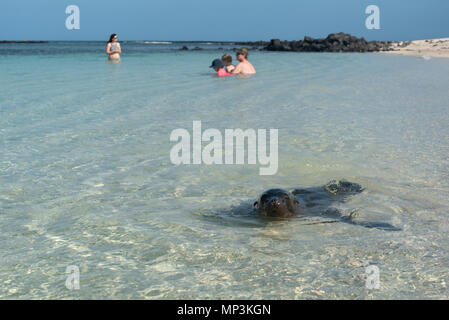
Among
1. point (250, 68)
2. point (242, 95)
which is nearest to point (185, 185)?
point (242, 95)

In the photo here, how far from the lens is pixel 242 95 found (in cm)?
1444

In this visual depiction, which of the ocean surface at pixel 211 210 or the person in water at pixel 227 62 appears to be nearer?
the ocean surface at pixel 211 210

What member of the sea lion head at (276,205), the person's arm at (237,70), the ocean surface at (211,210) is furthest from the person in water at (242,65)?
the sea lion head at (276,205)

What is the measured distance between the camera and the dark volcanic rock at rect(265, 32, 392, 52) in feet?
187

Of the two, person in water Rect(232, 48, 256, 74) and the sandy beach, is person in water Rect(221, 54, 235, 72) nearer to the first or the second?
person in water Rect(232, 48, 256, 74)

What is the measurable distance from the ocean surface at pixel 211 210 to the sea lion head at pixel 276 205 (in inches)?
4.7

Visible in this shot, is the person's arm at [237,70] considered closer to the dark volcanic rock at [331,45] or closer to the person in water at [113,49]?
the person in water at [113,49]

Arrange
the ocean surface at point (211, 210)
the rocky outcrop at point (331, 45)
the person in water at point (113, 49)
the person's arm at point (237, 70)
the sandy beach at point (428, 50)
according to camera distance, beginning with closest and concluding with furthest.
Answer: the ocean surface at point (211, 210) < the person's arm at point (237, 70) < the person in water at point (113, 49) < the sandy beach at point (428, 50) < the rocky outcrop at point (331, 45)

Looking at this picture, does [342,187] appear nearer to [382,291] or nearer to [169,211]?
[169,211]

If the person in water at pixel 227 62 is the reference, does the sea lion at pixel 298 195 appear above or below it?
below

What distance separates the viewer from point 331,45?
194 ft

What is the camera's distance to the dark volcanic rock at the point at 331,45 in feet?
187

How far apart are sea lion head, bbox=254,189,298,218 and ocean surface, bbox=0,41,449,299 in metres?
0.12

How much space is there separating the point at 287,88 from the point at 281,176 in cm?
1018
